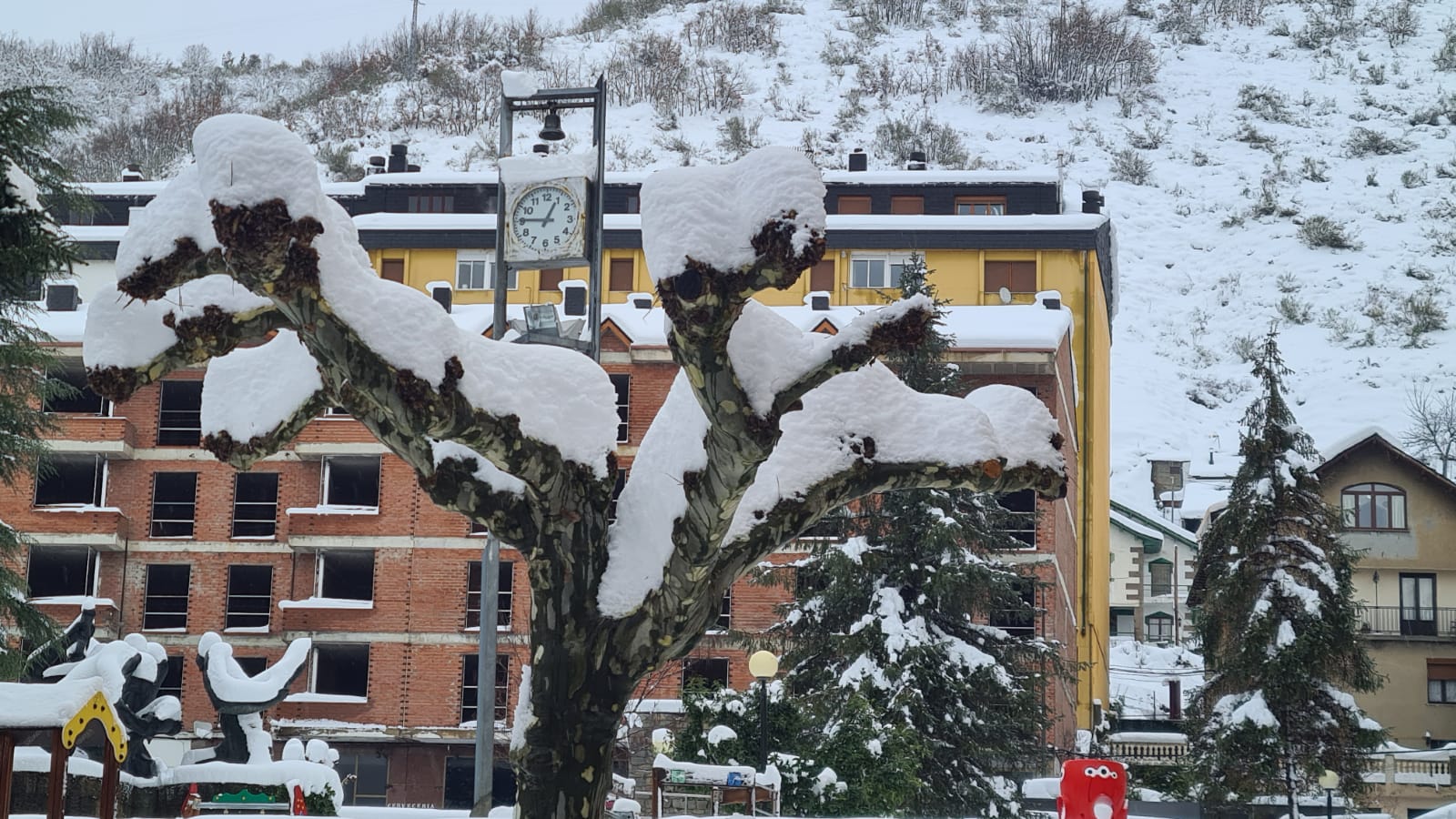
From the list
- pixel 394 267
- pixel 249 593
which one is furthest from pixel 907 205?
pixel 249 593

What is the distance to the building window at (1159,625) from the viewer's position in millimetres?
74375

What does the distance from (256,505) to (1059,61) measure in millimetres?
105668

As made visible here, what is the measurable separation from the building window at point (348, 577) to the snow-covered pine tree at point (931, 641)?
619 inches

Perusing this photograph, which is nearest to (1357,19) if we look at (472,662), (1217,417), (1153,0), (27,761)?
(1153,0)

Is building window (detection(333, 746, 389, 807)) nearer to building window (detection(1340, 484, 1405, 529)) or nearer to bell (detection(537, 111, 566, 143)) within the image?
building window (detection(1340, 484, 1405, 529))

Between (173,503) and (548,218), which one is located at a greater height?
(173,503)

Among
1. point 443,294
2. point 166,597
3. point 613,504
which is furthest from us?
point 443,294

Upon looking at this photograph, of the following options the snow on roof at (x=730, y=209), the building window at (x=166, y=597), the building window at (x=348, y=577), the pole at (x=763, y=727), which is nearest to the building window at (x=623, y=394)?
the building window at (x=348, y=577)

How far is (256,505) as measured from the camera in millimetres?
40531

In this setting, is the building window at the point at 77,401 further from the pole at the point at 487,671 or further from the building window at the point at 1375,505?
the building window at the point at 1375,505

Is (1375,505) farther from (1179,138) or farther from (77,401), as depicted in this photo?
(1179,138)

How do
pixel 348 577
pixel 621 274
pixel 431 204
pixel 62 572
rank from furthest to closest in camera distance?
Result: pixel 431 204 < pixel 621 274 < pixel 348 577 < pixel 62 572

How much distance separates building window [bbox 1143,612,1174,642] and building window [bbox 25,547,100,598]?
46.9 meters

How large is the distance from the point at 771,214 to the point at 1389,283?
11494cm
